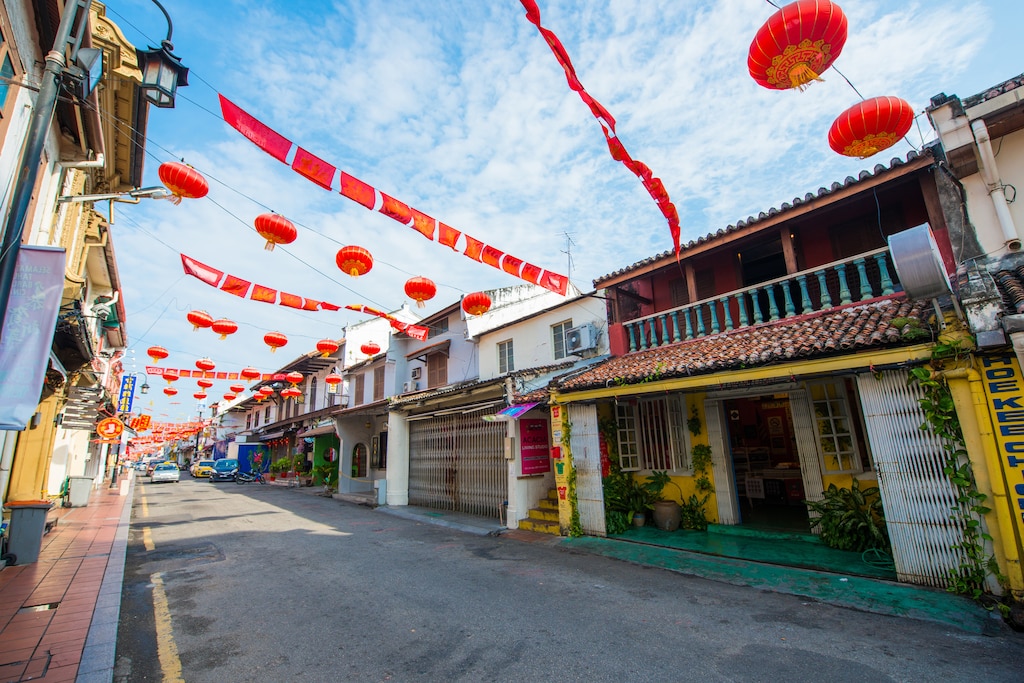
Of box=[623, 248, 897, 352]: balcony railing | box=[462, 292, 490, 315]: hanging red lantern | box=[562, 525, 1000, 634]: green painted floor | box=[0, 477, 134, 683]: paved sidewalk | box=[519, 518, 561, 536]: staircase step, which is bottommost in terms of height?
box=[562, 525, 1000, 634]: green painted floor

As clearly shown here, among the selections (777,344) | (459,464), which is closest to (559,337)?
(459,464)

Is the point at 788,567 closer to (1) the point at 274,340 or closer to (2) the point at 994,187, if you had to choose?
(2) the point at 994,187

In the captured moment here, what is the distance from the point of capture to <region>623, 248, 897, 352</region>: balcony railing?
7.66 meters

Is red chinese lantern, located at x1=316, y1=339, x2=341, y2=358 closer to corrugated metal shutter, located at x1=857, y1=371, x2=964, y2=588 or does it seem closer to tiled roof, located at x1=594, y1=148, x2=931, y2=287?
tiled roof, located at x1=594, y1=148, x2=931, y2=287

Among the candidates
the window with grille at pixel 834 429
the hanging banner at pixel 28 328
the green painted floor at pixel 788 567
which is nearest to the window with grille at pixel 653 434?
the green painted floor at pixel 788 567

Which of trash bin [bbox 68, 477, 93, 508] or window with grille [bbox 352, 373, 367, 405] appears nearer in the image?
trash bin [bbox 68, 477, 93, 508]

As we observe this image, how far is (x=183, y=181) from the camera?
6277mm

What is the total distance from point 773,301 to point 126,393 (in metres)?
32.2

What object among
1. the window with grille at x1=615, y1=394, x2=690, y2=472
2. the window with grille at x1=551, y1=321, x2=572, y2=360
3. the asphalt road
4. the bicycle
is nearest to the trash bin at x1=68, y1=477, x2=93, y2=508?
the asphalt road

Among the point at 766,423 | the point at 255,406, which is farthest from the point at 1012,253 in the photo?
the point at 255,406

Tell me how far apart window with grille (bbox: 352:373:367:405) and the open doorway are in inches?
721

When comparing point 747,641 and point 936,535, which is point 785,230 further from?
point 747,641

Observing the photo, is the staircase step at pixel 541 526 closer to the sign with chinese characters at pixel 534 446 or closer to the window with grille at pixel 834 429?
the sign with chinese characters at pixel 534 446

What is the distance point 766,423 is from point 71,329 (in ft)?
53.4
